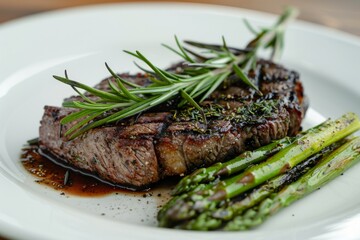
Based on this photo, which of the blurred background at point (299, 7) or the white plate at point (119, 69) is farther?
the blurred background at point (299, 7)

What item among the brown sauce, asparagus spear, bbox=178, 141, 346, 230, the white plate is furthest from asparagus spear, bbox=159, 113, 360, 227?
the brown sauce

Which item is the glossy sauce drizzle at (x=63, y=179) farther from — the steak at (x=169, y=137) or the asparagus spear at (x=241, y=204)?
the asparagus spear at (x=241, y=204)

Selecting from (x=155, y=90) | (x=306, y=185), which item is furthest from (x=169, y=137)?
(x=306, y=185)

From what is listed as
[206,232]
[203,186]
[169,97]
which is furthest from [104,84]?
[206,232]

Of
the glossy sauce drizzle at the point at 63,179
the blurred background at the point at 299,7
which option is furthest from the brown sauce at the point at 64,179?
the blurred background at the point at 299,7

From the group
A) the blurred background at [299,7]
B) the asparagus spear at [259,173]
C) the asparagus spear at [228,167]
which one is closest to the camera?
the asparagus spear at [259,173]

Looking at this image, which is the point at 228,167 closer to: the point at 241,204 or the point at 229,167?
the point at 229,167
